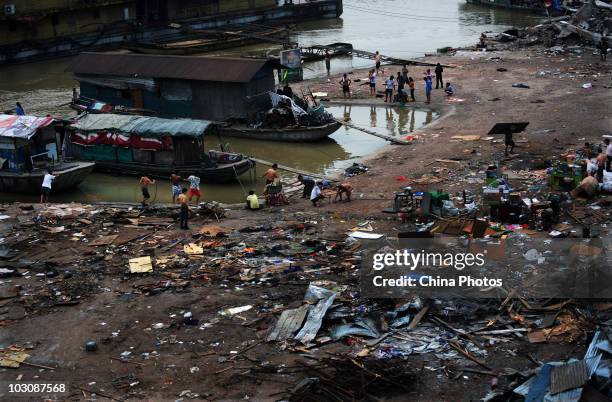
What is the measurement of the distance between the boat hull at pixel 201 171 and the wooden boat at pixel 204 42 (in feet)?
65.3

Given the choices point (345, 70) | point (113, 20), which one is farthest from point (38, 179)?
point (113, 20)

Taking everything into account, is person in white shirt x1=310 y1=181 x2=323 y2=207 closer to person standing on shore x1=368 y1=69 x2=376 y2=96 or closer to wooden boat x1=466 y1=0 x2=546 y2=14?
person standing on shore x1=368 y1=69 x2=376 y2=96

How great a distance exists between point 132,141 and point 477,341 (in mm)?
15819

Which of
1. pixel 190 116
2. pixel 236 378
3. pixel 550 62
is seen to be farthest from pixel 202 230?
pixel 550 62

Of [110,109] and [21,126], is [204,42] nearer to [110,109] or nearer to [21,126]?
[110,109]

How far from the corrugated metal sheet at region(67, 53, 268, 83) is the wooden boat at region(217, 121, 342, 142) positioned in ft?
5.80

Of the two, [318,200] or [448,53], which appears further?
[448,53]

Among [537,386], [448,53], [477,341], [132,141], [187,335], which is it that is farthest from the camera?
[448,53]

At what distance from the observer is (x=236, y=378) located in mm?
12734

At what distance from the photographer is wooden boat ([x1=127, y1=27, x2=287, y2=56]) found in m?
47.1

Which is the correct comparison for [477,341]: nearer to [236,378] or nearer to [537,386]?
[537,386]

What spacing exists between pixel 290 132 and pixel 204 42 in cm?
2102

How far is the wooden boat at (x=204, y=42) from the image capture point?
47.1m

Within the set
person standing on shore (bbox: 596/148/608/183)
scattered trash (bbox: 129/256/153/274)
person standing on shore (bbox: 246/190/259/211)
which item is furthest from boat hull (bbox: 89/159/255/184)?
person standing on shore (bbox: 596/148/608/183)
